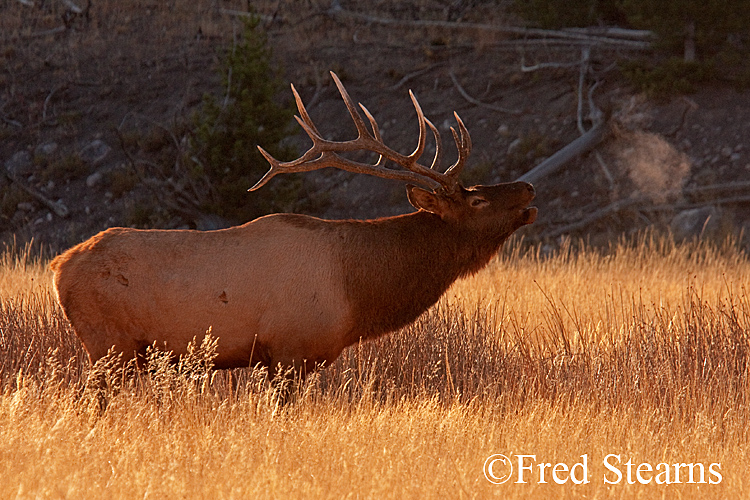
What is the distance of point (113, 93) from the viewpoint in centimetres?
2228

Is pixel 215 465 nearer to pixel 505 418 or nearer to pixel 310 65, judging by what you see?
pixel 505 418

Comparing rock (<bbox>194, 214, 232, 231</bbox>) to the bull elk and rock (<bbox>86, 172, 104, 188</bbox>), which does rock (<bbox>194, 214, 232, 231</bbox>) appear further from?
the bull elk

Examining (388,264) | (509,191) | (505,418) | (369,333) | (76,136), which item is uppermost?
(76,136)

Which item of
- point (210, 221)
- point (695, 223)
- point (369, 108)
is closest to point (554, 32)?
point (369, 108)

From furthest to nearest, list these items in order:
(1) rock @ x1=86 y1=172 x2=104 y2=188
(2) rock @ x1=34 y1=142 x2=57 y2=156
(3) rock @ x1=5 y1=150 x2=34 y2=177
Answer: (2) rock @ x1=34 y1=142 x2=57 y2=156 < (3) rock @ x1=5 y1=150 x2=34 y2=177 < (1) rock @ x1=86 y1=172 x2=104 y2=188

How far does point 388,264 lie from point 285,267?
0.67 m

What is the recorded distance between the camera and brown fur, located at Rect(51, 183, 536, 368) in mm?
4918

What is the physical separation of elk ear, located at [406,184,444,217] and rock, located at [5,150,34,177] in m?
16.9

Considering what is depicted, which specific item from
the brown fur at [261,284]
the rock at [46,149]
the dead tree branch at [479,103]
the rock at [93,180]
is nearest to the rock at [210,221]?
the rock at [93,180]

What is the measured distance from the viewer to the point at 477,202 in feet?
18.0

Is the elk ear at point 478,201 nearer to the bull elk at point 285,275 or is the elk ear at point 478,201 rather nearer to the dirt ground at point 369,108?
the bull elk at point 285,275

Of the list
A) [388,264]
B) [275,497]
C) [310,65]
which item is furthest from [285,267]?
[310,65]

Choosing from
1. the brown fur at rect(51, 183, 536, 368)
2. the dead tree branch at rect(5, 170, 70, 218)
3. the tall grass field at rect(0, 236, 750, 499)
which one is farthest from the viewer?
the dead tree branch at rect(5, 170, 70, 218)

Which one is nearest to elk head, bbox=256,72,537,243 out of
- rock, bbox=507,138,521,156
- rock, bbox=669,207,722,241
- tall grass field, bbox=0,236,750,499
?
tall grass field, bbox=0,236,750,499
